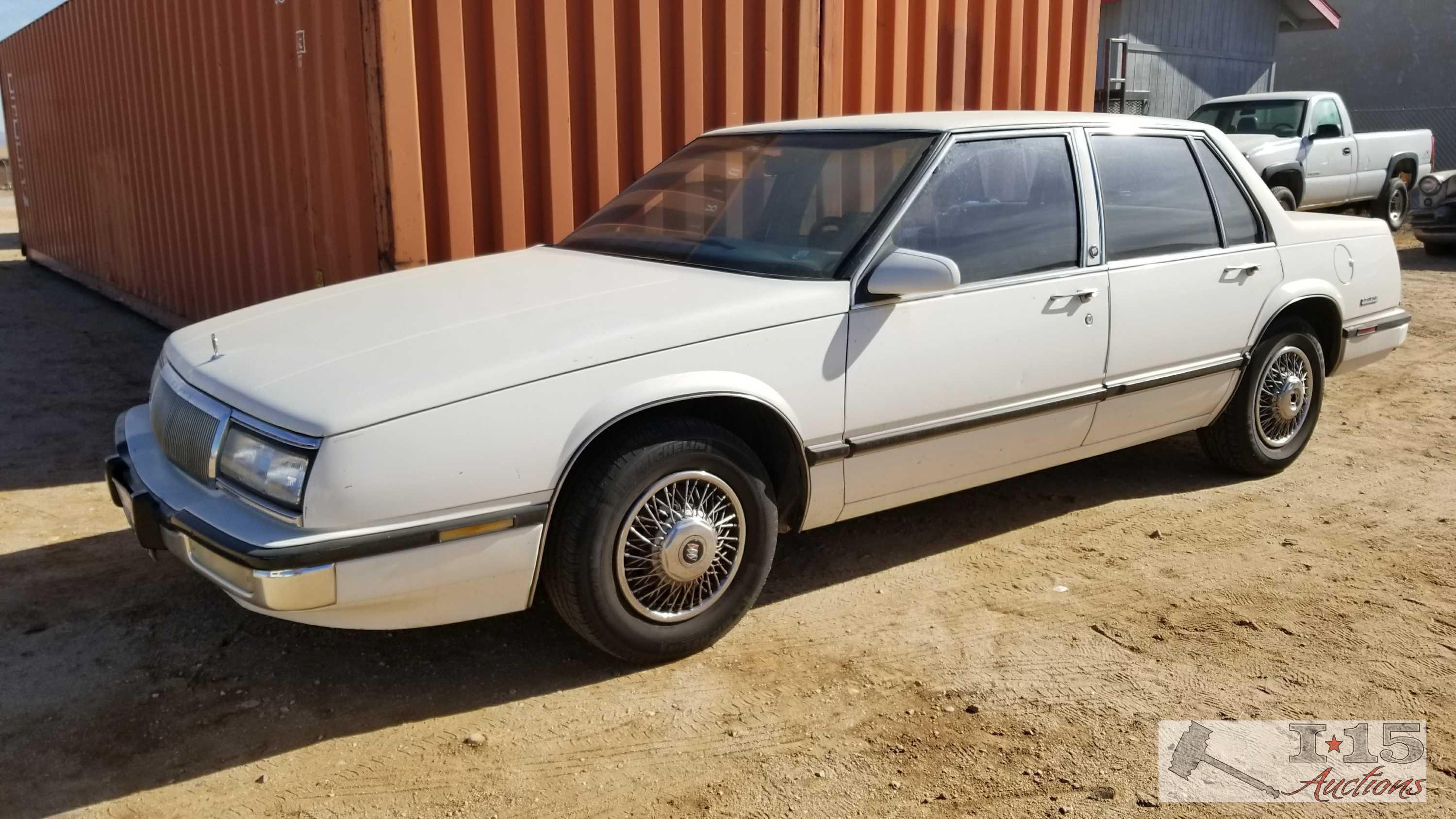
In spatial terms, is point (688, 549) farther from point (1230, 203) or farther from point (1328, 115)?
point (1328, 115)

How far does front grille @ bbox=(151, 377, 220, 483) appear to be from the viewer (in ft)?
10.5

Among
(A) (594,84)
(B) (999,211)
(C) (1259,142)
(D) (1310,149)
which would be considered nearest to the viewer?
(B) (999,211)

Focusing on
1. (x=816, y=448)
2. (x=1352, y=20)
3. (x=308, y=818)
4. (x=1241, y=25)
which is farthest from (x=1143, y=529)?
(x=1352, y=20)

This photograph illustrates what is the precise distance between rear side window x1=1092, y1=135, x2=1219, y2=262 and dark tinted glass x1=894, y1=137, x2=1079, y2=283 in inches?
7.7

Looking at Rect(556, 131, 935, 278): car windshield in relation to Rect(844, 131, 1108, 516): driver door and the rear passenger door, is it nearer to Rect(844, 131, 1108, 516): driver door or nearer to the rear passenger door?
Rect(844, 131, 1108, 516): driver door

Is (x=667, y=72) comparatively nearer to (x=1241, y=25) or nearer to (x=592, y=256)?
(x=592, y=256)

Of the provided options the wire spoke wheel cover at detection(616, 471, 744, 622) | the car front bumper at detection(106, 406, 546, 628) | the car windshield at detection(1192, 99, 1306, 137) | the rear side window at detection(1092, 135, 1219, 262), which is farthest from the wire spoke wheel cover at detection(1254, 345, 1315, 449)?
the car windshield at detection(1192, 99, 1306, 137)

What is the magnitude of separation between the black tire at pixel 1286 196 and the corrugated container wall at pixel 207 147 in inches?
412

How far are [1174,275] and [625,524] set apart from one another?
97.9 inches

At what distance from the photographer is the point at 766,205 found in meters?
4.19

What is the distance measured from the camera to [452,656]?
359cm

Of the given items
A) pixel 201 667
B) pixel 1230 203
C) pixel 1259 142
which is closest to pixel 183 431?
pixel 201 667

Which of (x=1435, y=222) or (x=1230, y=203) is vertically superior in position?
(x=1230, y=203)

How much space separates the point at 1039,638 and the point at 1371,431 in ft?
11.1
